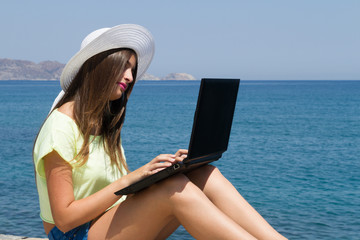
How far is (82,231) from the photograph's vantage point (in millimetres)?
2451

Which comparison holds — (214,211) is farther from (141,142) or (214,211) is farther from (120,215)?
(141,142)

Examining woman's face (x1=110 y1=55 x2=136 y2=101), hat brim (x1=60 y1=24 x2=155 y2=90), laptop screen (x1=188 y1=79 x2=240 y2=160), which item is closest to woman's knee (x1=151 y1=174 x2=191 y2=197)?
laptop screen (x1=188 y1=79 x2=240 y2=160)

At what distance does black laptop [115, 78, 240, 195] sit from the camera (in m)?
2.19

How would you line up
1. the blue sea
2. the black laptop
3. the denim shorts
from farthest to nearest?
the blue sea → the denim shorts → the black laptop

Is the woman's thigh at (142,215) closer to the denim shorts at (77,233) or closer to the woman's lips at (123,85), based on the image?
the denim shorts at (77,233)

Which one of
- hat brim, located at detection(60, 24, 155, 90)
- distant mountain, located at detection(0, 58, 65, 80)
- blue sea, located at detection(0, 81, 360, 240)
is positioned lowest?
blue sea, located at detection(0, 81, 360, 240)

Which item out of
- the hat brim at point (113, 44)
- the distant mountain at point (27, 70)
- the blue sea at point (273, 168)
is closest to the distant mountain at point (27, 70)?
the distant mountain at point (27, 70)

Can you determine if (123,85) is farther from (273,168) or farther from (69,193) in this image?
(273,168)

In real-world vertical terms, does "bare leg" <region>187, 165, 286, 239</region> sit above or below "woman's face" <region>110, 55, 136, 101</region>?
below

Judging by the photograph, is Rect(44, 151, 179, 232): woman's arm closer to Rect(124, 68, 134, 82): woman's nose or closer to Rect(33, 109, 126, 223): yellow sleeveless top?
Rect(33, 109, 126, 223): yellow sleeveless top

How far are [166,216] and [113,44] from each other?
2.97 feet

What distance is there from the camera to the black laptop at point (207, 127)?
2.19 meters

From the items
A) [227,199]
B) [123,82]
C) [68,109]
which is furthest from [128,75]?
[227,199]

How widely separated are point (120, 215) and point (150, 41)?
1053 millimetres
